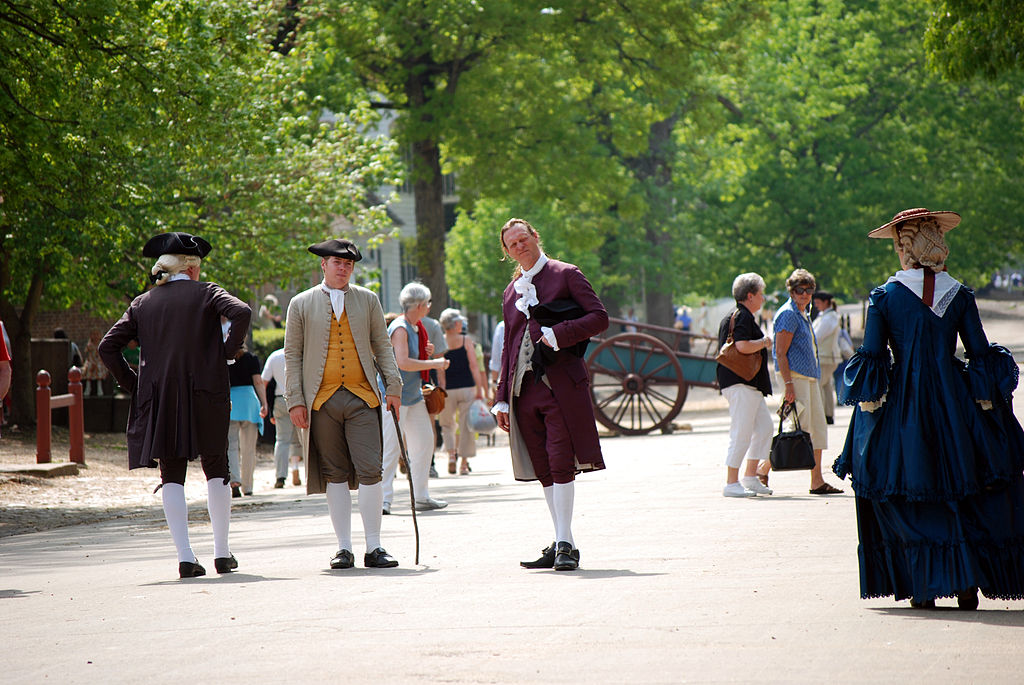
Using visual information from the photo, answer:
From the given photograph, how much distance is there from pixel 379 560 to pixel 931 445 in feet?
10.9

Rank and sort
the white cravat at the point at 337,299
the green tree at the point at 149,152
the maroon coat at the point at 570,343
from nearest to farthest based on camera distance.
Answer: the maroon coat at the point at 570,343
the white cravat at the point at 337,299
the green tree at the point at 149,152

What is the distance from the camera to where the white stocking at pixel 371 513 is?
27.6 ft

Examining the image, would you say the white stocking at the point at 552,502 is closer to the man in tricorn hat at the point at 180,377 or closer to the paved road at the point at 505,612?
the paved road at the point at 505,612

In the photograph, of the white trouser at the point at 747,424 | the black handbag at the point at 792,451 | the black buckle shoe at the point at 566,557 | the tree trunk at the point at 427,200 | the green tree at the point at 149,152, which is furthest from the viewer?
the tree trunk at the point at 427,200

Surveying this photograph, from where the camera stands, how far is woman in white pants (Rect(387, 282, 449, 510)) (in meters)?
11.8

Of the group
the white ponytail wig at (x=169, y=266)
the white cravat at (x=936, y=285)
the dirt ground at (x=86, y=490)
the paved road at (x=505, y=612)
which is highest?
the white ponytail wig at (x=169, y=266)

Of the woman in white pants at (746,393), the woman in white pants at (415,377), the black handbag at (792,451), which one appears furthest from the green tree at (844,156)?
the black handbag at (792,451)

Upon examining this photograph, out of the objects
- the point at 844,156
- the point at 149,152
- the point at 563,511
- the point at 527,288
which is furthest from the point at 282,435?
the point at 844,156

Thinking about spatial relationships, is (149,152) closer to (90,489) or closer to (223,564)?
(90,489)

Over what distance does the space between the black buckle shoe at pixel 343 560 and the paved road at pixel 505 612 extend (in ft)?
0.33

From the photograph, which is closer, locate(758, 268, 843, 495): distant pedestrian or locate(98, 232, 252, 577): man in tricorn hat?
locate(98, 232, 252, 577): man in tricorn hat

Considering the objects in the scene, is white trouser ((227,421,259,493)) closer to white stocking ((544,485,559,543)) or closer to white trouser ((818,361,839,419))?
white stocking ((544,485,559,543))

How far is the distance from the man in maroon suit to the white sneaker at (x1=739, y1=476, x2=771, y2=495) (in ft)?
14.4

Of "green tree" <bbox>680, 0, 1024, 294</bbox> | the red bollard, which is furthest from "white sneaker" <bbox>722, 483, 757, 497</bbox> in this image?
"green tree" <bbox>680, 0, 1024, 294</bbox>
